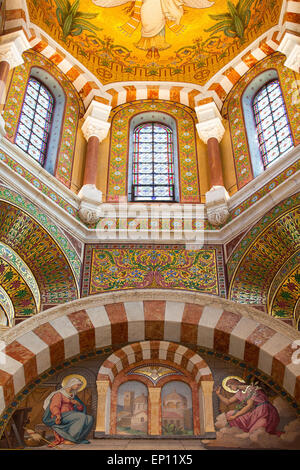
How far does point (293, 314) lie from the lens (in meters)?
8.51

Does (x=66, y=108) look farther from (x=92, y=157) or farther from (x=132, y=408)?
(x=132, y=408)

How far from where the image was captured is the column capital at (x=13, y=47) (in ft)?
32.5

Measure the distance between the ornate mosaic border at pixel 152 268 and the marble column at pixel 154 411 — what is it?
179 centimetres

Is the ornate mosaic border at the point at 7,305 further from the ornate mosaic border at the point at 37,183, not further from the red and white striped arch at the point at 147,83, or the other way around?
the red and white striped arch at the point at 147,83

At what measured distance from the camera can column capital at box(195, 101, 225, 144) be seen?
11211 mm

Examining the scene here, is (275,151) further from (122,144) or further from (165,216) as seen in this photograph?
(122,144)

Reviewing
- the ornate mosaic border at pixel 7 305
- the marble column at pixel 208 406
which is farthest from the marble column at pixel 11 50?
the marble column at pixel 208 406

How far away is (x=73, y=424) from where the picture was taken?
743 centimetres

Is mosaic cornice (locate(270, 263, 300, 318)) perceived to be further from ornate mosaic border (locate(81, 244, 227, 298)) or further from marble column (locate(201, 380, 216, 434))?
marble column (locate(201, 380, 216, 434))

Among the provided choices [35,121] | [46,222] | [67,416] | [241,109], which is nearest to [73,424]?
[67,416]

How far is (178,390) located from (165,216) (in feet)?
10.8

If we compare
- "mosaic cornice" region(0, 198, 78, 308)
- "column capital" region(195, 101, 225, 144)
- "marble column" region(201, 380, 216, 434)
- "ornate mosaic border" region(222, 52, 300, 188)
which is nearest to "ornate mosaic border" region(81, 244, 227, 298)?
"mosaic cornice" region(0, 198, 78, 308)

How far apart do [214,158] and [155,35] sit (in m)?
3.82
